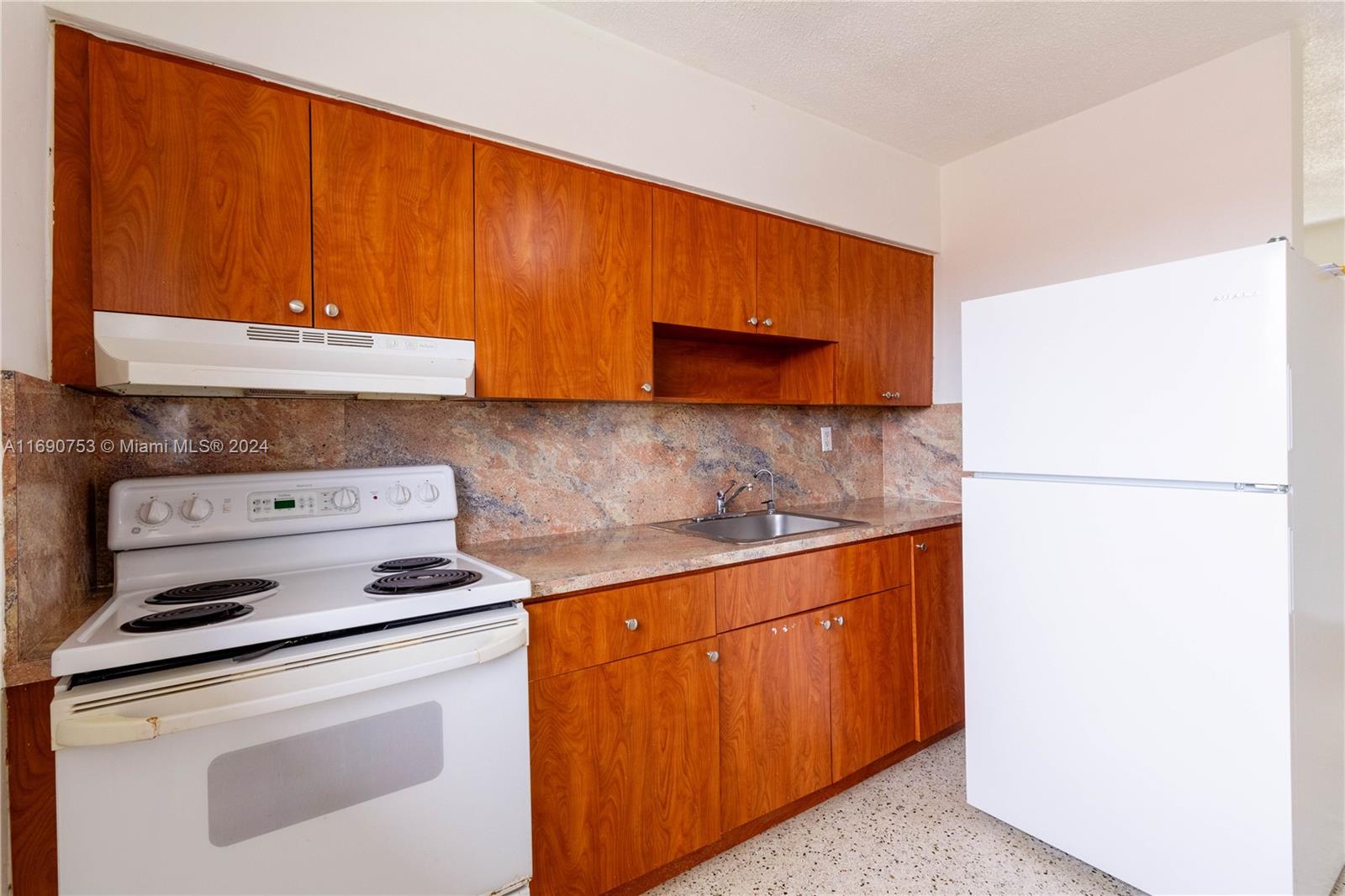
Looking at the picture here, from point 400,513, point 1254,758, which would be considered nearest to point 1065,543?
point 1254,758

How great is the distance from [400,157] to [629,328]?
0.80m

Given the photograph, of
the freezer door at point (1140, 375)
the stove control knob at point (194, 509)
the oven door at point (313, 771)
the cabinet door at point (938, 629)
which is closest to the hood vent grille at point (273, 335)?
the stove control knob at point (194, 509)

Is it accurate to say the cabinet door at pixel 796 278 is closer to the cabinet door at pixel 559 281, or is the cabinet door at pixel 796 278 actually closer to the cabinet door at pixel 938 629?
the cabinet door at pixel 559 281

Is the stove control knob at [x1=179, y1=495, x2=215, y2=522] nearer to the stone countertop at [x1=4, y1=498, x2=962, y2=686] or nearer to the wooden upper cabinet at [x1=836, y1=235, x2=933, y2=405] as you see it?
the stone countertop at [x1=4, y1=498, x2=962, y2=686]

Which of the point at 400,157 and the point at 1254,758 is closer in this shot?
the point at 1254,758

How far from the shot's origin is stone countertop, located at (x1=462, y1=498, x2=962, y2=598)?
5.08 feet

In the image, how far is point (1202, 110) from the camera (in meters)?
2.14

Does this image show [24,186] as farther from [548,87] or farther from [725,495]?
[725,495]

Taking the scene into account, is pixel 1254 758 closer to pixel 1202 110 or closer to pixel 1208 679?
pixel 1208 679

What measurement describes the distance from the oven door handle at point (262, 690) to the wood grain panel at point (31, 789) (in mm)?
111

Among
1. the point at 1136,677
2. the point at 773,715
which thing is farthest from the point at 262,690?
the point at 1136,677

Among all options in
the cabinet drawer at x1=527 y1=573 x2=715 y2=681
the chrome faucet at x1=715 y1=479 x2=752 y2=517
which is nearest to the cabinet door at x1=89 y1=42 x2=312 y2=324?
the cabinet drawer at x1=527 y1=573 x2=715 y2=681

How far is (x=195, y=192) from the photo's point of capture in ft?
4.36

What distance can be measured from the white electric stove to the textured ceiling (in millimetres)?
1741
